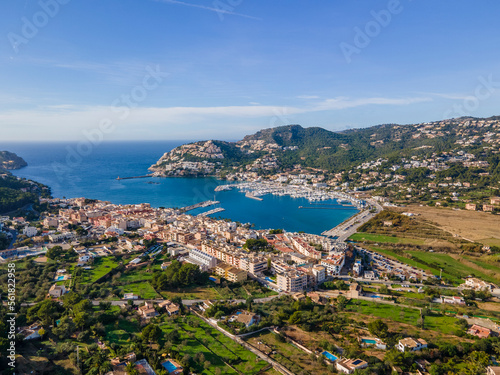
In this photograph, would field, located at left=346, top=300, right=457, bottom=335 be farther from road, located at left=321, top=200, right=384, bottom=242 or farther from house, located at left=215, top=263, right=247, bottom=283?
road, located at left=321, top=200, right=384, bottom=242

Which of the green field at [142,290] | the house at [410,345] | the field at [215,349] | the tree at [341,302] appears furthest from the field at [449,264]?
the green field at [142,290]

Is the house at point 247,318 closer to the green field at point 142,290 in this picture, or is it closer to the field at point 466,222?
the green field at point 142,290

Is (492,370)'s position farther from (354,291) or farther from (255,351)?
(255,351)

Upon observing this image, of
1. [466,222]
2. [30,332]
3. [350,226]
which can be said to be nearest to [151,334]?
[30,332]

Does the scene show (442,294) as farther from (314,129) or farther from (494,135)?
(314,129)

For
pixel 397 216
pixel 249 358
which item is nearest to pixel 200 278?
pixel 249 358
